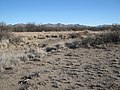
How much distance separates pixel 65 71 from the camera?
12617 mm

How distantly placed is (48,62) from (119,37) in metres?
6.45

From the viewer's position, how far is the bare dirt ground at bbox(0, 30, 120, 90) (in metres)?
10.6

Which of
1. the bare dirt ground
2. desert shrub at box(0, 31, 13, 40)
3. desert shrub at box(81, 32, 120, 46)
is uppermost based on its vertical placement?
desert shrub at box(81, 32, 120, 46)

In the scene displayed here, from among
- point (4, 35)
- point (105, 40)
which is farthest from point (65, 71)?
point (4, 35)

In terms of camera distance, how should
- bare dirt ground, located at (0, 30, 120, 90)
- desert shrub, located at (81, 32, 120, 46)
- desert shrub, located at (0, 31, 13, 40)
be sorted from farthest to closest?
1. desert shrub, located at (0, 31, 13, 40)
2. desert shrub, located at (81, 32, 120, 46)
3. bare dirt ground, located at (0, 30, 120, 90)

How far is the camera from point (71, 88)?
1021 cm

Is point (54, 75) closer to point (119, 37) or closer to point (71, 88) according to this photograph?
point (71, 88)

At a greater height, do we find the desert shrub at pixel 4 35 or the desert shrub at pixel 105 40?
the desert shrub at pixel 105 40

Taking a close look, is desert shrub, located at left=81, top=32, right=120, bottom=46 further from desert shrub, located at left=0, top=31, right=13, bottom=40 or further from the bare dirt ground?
desert shrub, located at left=0, top=31, right=13, bottom=40

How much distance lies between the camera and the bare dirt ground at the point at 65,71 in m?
10.6

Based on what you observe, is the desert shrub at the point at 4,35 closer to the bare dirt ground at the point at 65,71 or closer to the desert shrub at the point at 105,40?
the desert shrub at the point at 105,40

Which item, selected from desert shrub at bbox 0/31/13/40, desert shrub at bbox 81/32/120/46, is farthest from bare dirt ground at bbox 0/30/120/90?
desert shrub at bbox 0/31/13/40

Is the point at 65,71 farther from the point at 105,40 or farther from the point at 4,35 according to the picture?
the point at 4,35

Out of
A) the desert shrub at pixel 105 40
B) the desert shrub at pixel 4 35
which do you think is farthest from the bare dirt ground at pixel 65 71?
the desert shrub at pixel 4 35
